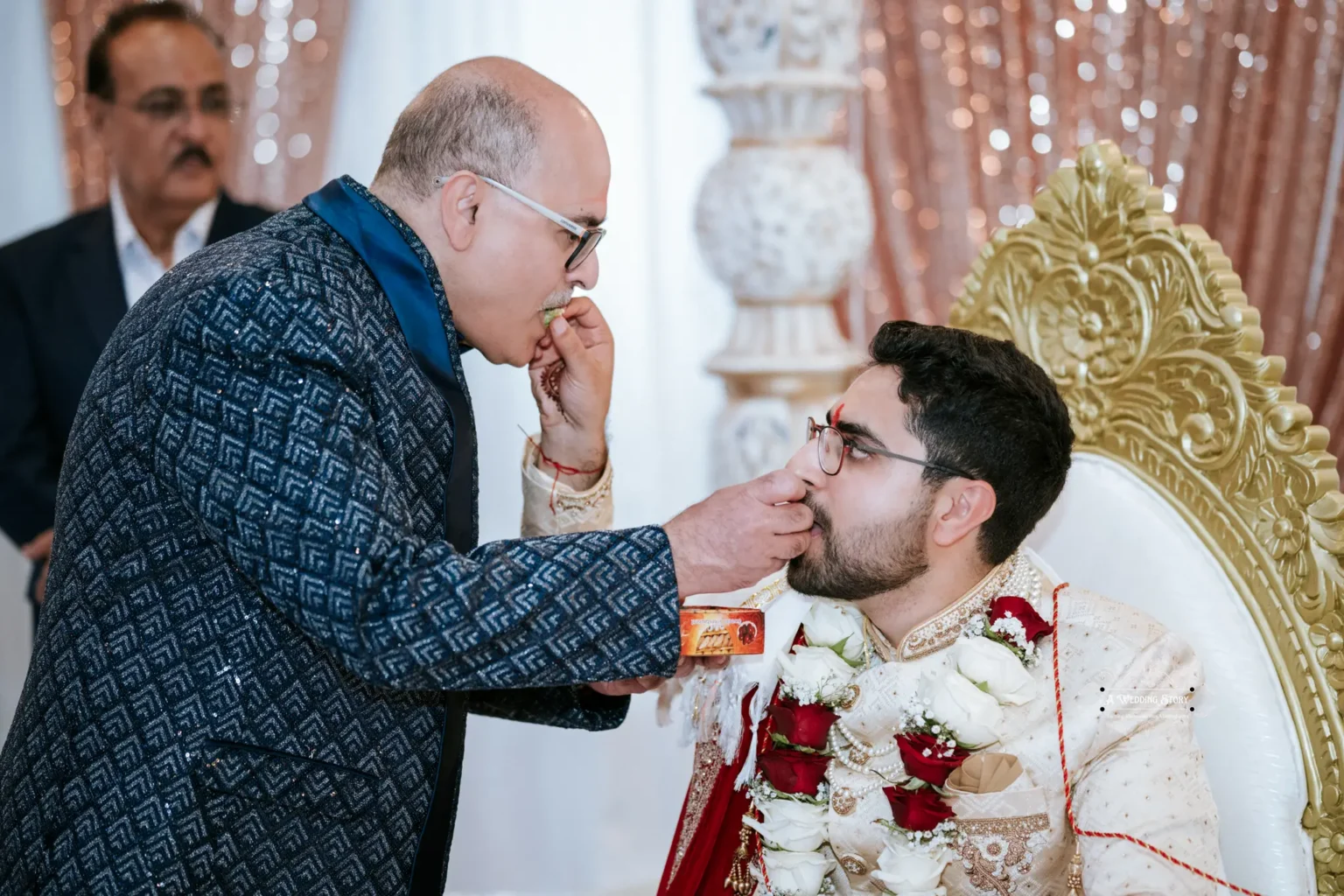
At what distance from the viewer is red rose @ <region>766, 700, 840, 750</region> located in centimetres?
233

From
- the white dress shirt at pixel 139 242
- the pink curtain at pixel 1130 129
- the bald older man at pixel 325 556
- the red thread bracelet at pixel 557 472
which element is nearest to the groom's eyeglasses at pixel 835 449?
the bald older man at pixel 325 556

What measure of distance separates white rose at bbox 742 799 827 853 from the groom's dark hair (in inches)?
21.7

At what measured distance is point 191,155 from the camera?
3979mm

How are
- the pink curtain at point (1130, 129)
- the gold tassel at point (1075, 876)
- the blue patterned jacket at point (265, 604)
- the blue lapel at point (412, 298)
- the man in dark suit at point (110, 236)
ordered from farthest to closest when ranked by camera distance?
1. the pink curtain at point (1130, 129)
2. the man in dark suit at point (110, 236)
3. the gold tassel at point (1075, 876)
4. the blue lapel at point (412, 298)
5. the blue patterned jacket at point (265, 604)

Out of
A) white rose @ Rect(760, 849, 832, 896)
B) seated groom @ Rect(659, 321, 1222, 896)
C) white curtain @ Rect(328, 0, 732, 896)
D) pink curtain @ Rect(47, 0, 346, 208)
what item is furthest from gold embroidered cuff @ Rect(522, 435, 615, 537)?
pink curtain @ Rect(47, 0, 346, 208)

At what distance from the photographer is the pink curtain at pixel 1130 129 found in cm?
422

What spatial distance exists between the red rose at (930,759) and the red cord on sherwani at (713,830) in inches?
16.9

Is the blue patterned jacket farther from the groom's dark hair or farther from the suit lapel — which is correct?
the suit lapel

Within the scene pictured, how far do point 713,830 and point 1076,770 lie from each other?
2.23 feet

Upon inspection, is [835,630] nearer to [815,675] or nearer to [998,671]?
[815,675]

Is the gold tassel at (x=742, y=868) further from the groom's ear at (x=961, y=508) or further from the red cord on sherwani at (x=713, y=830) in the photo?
the groom's ear at (x=961, y=508)

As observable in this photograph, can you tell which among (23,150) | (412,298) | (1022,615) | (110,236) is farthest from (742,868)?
(23,150)

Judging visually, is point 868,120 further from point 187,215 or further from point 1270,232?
point 187,215

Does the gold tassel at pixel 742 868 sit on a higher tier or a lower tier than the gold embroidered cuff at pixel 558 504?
lower
